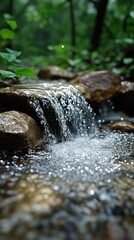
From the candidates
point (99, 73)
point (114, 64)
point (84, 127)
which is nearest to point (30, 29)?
point (114, 64)

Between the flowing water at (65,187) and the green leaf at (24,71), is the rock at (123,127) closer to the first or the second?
the flowing water at (65,187)

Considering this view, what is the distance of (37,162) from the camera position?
3.23 metres

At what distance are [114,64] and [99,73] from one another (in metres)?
2.16

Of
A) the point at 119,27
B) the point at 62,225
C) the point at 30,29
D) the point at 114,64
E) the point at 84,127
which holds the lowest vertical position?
the point at 62,225

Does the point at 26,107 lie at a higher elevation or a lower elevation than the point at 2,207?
higher

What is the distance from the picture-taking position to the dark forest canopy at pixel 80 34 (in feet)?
26.6

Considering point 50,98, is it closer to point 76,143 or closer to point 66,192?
point 76,143

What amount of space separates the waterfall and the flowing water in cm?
2

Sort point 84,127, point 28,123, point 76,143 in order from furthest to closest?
point 84,127 < point 76,143 < point 28,123

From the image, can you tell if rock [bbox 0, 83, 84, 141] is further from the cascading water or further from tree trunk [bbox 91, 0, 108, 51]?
tree trunk [bbox 91, 0, 108, 51]

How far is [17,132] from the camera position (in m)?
3.54

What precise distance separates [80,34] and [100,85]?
30.6 feet

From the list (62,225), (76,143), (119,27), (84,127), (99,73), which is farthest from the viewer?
Result: (119,27)

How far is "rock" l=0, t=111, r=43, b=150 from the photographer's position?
3.52m
